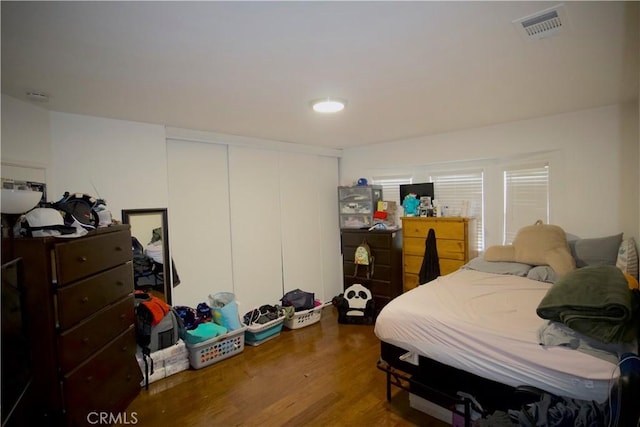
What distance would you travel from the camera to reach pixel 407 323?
2203 mm

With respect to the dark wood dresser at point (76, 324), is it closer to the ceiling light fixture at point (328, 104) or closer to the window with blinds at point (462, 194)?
the ceiling light fixture at point (328, 104)

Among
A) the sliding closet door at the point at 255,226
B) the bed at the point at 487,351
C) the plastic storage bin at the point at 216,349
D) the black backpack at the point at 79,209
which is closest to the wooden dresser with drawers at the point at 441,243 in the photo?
the bed at the point at 487,351

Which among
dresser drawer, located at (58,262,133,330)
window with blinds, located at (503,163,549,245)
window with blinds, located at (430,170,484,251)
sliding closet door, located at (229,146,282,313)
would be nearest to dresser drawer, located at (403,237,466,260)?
window with blinds, located at (430,170,484,251)

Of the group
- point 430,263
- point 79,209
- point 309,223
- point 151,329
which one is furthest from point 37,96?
point 430,263

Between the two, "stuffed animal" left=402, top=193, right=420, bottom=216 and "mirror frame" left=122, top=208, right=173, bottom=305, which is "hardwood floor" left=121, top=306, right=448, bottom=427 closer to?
"mirror frame" left=122, top=208, right=173, bottom=305

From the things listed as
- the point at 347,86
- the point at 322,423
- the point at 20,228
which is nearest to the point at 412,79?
the point at 347,86

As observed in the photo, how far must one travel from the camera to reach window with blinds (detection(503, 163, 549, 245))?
11.0 feet

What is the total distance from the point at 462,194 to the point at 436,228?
588 millimetres

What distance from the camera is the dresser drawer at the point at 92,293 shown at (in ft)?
6.12

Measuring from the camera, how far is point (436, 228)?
3.80 m

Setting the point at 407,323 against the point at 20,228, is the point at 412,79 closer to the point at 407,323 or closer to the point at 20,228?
the point at 407,323

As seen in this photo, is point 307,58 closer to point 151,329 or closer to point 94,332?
point 94,332

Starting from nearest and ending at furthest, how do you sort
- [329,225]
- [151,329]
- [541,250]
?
[151,329] < [541,250] < [329,225]

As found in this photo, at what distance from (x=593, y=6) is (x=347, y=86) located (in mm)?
1272
